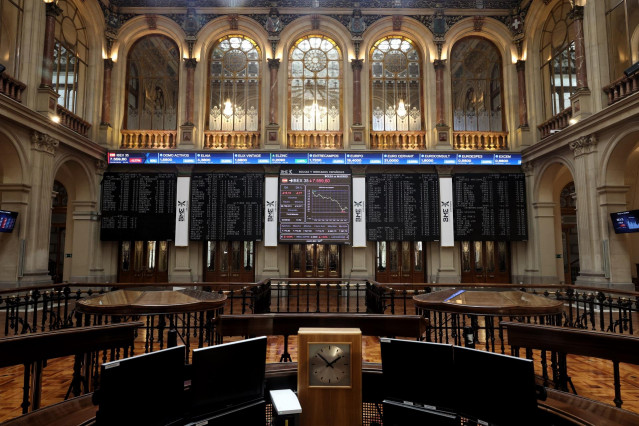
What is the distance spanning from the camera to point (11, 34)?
9578 mm

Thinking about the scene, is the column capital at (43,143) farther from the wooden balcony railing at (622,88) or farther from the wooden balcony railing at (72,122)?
the wooden balcony railing at (622,88)

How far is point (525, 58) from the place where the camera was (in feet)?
41.1

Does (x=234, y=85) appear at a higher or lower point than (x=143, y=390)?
higher

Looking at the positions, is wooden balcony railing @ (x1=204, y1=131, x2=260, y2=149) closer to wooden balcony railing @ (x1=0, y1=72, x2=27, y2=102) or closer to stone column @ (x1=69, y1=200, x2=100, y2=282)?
stone column @ (x1=69, y1=200, x2=100, y2=282)

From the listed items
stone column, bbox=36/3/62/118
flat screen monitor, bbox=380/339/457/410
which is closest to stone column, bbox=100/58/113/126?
stone column, bbox=36/3/62/118

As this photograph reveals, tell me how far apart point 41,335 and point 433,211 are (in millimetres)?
11235

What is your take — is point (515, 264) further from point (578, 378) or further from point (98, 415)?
point (98, 415)

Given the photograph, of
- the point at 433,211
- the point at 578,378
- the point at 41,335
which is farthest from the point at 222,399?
the point at 433,211

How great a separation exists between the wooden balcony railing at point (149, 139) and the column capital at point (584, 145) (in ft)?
39.6

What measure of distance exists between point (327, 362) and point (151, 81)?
13648 millimetres

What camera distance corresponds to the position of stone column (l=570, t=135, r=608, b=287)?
920 cm

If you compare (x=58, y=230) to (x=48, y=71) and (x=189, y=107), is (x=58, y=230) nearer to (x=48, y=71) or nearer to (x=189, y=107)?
(x=48, y=71)

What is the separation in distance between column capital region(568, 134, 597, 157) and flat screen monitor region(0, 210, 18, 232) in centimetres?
1431

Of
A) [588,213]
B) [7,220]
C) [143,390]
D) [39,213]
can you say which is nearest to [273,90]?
[39,213]
